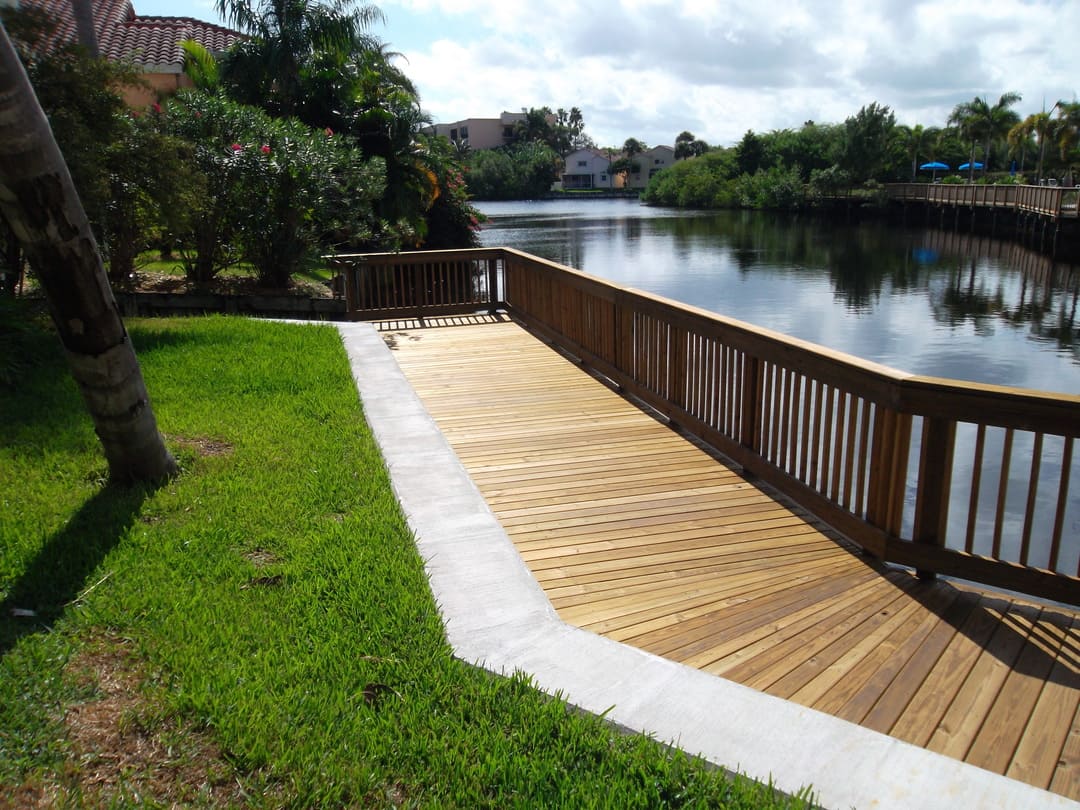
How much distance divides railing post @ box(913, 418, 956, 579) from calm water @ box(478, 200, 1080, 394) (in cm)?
1391

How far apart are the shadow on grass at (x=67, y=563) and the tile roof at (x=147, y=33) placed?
1736 centimetres

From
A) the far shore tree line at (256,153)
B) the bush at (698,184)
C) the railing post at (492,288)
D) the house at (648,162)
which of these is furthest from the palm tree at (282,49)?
the house at (648,162)

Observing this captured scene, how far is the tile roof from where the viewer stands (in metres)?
19.6

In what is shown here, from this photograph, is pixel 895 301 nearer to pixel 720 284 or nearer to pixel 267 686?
pixel 720 284

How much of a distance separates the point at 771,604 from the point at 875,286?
1116 inches

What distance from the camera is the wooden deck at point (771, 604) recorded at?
3027 millimetres

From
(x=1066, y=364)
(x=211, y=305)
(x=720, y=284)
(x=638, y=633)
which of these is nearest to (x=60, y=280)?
(x=638, y=633)

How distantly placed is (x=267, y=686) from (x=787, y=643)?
1980mm

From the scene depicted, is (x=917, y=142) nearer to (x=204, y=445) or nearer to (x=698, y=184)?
(x=698, y=184)

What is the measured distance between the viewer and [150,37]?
21266 mm

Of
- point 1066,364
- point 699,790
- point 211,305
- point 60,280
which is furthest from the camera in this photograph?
point 1066,364

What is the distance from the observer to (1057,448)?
11734mm

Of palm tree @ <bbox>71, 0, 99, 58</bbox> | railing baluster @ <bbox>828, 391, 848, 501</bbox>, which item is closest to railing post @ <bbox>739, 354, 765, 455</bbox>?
railing baluster @ <bbox>828, 391, 848, 501</bbox>

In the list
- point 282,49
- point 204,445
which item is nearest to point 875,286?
point 282,49
